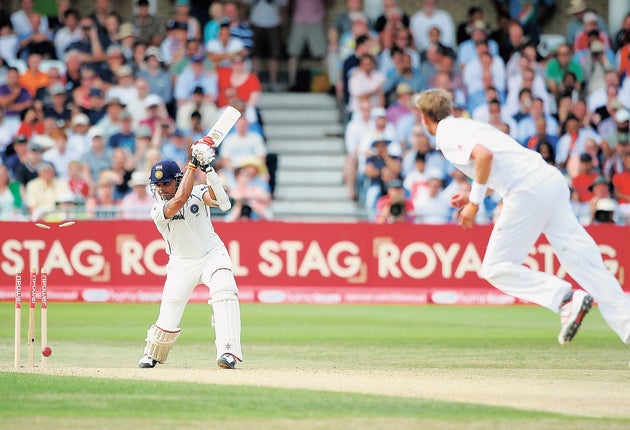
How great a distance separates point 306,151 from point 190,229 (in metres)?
12.6

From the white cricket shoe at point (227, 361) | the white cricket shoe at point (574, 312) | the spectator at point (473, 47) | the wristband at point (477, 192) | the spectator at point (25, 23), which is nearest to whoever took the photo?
the white cricket shoe at point (574, 312)

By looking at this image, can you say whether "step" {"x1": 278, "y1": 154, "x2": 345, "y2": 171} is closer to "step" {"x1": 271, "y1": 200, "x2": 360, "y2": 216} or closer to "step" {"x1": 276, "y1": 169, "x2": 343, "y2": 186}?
"step" {"x1": 276, "y1": 169, "x2": 343, "y2": 186}

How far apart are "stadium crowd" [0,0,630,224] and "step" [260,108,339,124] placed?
0.54 metres

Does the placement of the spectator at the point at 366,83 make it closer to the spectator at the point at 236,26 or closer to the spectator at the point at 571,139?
the spectator at the point at 236,26

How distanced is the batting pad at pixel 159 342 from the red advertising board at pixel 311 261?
296 inches

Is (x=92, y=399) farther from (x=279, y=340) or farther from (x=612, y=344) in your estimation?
(x=612, y=344)

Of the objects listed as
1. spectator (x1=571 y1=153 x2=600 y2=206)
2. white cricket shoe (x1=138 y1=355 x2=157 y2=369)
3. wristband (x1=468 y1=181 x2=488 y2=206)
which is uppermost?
wristband (x1=468 y1=181 x2=488 y2=206)

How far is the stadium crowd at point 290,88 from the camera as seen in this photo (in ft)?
67.7

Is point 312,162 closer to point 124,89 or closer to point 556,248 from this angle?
point 124,89

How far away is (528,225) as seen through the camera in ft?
32.7

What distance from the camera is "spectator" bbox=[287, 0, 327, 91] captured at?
2481cm

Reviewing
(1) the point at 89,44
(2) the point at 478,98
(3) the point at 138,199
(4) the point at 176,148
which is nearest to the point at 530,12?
(2) the point at 478,98

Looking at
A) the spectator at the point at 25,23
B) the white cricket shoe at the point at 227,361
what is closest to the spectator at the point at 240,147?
the spectator at the point at 25,23

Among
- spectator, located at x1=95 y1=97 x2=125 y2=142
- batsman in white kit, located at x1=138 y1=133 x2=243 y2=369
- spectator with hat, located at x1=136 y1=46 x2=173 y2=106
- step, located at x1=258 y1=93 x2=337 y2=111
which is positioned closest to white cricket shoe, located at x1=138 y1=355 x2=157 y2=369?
batsman in white kit, located at x1=138 y1=133 x2=243 y2=369
